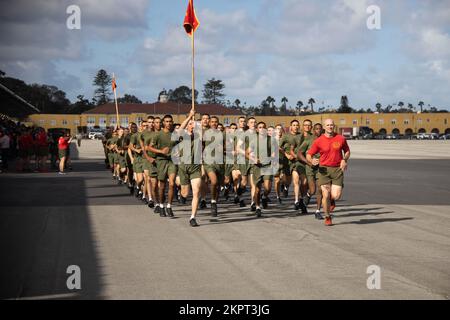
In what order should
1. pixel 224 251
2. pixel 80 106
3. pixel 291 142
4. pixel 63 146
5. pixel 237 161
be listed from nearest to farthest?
1. pixel 224 251
2. pixel 291 142
3. pixel 237 161
4. pixel 63 146
5. pixel 80 106

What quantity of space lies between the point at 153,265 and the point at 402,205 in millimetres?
8467

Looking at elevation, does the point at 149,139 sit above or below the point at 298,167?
above

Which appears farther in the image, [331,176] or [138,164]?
[138,164]

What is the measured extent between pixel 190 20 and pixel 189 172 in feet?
15.1

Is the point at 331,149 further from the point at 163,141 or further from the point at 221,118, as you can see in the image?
the point at 221,118

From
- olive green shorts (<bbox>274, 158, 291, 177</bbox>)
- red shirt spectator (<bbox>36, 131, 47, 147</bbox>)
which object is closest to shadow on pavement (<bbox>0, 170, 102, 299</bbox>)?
olive green shorts (<bbox>274, 158, 291, 177</bbox>)

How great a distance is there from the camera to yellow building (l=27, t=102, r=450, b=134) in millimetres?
135137

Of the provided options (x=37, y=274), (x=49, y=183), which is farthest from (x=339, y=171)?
(x=49, y=183)

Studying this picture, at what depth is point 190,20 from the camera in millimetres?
14812

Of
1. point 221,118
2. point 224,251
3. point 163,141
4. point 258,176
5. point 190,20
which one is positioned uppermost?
point 190,20

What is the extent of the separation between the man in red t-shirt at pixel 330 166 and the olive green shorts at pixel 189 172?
2.23 meters

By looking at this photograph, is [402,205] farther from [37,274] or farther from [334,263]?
[37,274]

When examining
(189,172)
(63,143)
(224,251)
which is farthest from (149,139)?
(63,143)

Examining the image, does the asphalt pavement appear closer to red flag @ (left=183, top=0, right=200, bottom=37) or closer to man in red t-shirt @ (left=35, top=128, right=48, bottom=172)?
red flag @ (left=183, top=0, right=200, bottom=37)
